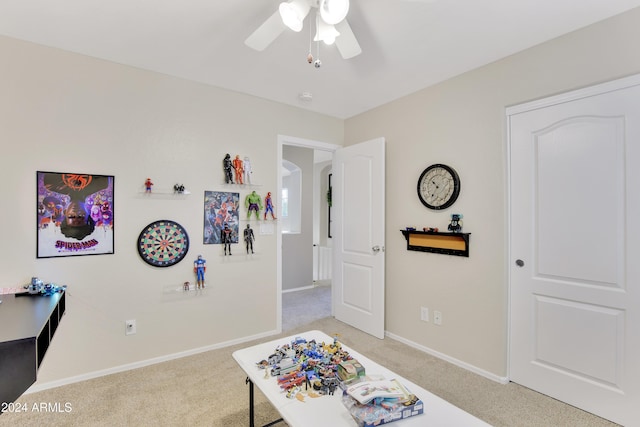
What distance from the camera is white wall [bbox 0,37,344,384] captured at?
85.7 inches

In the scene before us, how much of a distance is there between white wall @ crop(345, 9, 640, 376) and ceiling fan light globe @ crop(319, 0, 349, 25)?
1.63 meters

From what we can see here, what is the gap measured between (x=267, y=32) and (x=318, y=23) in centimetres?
30

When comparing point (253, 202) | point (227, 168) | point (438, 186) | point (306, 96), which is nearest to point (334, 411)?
point (438, 186)

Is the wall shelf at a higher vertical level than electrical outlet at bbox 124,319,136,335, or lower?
higher

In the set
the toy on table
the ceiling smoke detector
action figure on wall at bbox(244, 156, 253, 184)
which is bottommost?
the toy on table

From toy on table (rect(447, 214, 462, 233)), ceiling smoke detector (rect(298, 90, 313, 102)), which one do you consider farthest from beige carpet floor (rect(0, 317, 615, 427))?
ceiling smoke detector (rect(298, 90, 313, 102))

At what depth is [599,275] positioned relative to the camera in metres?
1.95

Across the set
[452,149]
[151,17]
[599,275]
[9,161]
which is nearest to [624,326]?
[599,275]

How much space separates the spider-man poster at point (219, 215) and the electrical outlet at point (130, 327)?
0.87 metres

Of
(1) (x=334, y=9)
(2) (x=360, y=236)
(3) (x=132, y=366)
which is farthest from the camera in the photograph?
(2) (x=360, y=236)

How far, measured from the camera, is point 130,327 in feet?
8.33

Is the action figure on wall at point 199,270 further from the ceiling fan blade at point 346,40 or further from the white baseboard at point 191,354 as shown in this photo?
the ceiling fan blade at point 346,40

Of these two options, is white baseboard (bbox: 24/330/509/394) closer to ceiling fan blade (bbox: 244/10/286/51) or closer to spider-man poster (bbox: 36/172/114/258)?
spider-man poster (bbox: 36/172/114/258)

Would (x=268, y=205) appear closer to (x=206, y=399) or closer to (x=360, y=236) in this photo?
(x=360, y=236)
